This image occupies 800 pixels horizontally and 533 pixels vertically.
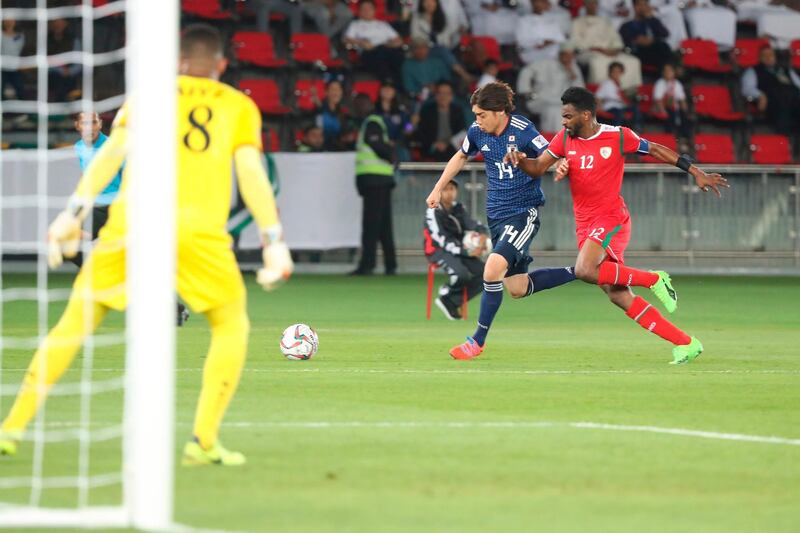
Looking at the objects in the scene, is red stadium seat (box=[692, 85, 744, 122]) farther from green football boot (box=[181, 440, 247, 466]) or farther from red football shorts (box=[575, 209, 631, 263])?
green football boot (box=[181, 440, 247, 466])

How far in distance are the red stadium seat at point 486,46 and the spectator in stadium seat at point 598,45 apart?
113 cm

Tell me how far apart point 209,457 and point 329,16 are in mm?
18387

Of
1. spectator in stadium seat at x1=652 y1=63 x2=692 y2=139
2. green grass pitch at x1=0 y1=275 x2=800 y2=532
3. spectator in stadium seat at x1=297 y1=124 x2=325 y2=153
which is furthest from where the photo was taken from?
spectator in stadium seat at x1=652 y1=63 x2=692 y2=139

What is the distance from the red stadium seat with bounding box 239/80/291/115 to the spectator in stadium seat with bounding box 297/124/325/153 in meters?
1.12

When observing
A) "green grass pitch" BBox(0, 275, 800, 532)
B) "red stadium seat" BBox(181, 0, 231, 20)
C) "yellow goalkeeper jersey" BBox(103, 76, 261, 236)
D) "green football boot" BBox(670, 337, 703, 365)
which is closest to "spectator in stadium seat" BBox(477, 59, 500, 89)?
"red stadium seat" BBox(181, 0, 231, 20)

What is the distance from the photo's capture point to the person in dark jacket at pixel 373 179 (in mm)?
21609

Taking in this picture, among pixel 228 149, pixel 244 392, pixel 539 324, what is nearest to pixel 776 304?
pixel 539 324

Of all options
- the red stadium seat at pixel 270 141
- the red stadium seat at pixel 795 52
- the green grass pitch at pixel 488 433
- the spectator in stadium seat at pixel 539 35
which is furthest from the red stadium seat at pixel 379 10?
the green grass pitch at pixel 488 433

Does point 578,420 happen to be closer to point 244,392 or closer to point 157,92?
point 244,392

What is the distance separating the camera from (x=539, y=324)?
15281 millimetres

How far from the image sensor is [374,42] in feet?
79.2

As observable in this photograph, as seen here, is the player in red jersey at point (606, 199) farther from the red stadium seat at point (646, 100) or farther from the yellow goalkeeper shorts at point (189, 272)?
the red stadium seat at point (646, 100)

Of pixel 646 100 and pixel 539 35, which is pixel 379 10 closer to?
pixel 539 35

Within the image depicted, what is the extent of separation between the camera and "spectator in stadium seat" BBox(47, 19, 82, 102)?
21.6 m
